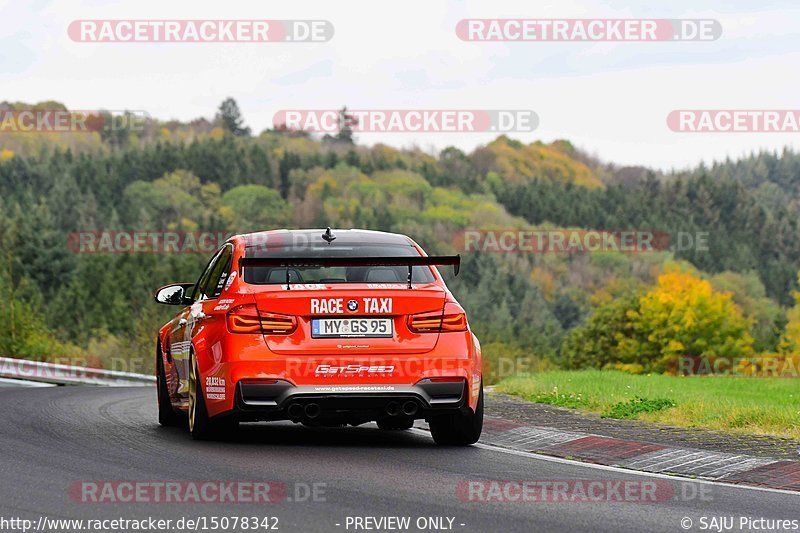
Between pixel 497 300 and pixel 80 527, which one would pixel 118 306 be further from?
pixel 80 527

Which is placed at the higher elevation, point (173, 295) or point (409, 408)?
point (173, 295)

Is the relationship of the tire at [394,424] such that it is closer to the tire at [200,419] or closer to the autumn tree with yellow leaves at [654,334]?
the tire at [200,419]

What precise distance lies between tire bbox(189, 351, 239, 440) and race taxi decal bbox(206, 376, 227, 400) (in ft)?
0.56

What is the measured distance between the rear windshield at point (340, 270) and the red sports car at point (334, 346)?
16 mm

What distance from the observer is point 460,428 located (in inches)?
434

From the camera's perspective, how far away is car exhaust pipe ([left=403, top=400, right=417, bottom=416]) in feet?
34.0

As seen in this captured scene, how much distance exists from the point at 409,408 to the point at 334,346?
0.76 m

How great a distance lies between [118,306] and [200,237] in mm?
45647

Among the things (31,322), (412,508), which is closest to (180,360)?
(412,508)

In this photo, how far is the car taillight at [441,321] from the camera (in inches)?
408

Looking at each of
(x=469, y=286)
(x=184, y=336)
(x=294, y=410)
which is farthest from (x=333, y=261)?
(x=469, y=286)

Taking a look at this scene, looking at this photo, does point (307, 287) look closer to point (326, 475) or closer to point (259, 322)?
point (259, 322)

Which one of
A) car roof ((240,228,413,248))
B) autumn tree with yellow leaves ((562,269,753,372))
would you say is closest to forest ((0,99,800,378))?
autumn tree with yellow leaves ((562,269,753,372))

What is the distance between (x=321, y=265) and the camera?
34.0 feet
